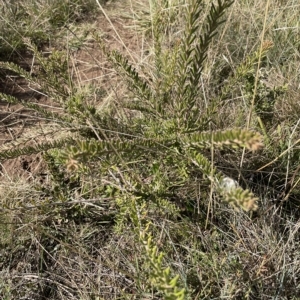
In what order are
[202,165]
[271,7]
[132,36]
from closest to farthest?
[202,165]
[271,7]
[132,36]

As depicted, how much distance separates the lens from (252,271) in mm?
1345

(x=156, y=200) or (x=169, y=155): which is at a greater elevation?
(x=169, y=155)

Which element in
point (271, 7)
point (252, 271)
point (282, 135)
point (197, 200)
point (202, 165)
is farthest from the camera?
point (271, 7)

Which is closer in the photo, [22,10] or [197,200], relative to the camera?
[197,200]

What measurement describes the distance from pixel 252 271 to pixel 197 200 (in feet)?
0.93

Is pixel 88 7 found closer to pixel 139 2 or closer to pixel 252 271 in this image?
pixel 139 2

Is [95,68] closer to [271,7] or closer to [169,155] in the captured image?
[271,7]

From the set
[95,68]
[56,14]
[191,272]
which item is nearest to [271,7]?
[95,68]

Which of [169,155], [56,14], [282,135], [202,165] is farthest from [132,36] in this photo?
[202,165]

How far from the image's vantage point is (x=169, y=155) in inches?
54.1

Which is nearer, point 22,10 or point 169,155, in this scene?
point 169,155

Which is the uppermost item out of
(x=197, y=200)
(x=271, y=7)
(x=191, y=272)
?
(x=271, y=7)

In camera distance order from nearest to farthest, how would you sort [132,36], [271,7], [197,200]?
[197,200], [271,7], [132,36]

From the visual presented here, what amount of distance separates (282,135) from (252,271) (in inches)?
23.7
